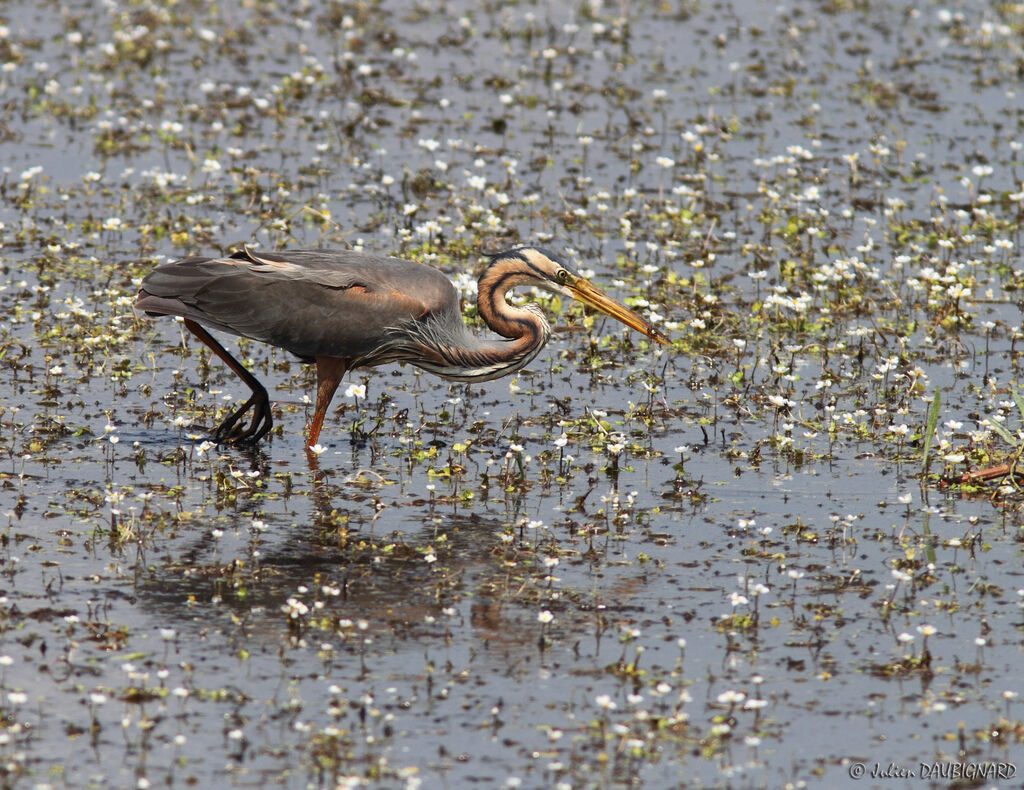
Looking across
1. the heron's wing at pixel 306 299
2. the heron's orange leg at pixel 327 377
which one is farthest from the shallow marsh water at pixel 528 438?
the heron's wing at pixel 306 299

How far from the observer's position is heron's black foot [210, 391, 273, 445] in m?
10.3

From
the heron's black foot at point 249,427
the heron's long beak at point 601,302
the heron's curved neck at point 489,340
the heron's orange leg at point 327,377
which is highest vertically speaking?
the heron's long beak at point 601,302

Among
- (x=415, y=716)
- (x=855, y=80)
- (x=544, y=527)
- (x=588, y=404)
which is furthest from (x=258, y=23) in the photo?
(x=415, y=716)

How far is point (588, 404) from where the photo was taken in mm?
11406

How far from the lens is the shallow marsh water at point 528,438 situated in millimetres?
6812

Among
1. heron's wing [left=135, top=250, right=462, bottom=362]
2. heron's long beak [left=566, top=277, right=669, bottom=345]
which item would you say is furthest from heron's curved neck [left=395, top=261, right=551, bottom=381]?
heron's long beak [left=566, top=277, right=669, bottom=345]

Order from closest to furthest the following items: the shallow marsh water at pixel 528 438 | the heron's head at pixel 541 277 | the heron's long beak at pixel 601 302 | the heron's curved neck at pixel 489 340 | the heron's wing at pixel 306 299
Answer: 1. the shallow marsh water at pixel 528 438
2. the heron's wing at pixel 306 299
3. the heron's curved neck at pixel 489 340
4. the heron's head at pixel 541 277
5. the heron's long beak at pixel 601 302

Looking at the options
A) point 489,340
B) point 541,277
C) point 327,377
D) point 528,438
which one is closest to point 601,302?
point 541,277

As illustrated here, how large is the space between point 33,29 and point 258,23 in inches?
126

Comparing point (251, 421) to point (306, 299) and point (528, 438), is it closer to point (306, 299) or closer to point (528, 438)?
point (306, 299)

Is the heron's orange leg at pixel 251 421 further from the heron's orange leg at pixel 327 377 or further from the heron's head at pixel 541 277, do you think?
the heron's head at pixel 541 277

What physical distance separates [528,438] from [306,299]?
1.89 metres

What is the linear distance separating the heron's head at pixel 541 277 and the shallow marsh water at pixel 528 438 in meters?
0.22

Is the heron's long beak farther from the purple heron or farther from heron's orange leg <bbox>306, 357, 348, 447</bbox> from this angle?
heron's orange leg <bbox>306, 357, 348, 447</bbox>
